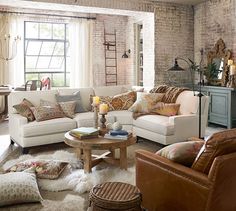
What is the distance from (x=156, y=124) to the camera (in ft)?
15.6

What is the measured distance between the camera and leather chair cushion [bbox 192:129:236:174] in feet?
6.55

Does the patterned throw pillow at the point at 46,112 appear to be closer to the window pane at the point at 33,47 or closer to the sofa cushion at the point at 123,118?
the sofa cushion at the point at 123,118

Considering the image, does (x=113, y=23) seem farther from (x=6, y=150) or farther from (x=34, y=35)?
(x=6, y=150)

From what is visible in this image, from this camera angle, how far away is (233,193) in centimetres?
209

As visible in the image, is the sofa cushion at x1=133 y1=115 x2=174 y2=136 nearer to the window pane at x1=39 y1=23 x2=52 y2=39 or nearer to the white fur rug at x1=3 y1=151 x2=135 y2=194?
the white fur rug at x1=3 y1=151 x2=135 y2=194

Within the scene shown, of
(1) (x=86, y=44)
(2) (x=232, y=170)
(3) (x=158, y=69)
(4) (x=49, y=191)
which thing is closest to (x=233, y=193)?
(2) (x=232, y=170)

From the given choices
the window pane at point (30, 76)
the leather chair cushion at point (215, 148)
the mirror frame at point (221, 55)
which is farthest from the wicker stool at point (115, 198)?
the window pane at point (30, 76)

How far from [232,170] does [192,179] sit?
253 millimetres

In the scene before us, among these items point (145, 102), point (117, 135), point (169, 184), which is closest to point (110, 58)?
point (145, 102)

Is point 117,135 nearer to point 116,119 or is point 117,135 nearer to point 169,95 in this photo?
point 116,119

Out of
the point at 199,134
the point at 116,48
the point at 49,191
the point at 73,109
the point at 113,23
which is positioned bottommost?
the point at 49,191

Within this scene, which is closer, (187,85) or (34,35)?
(187,85)

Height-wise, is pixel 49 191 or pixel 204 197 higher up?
pixel 204 197

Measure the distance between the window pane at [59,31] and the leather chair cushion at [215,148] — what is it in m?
7.26
